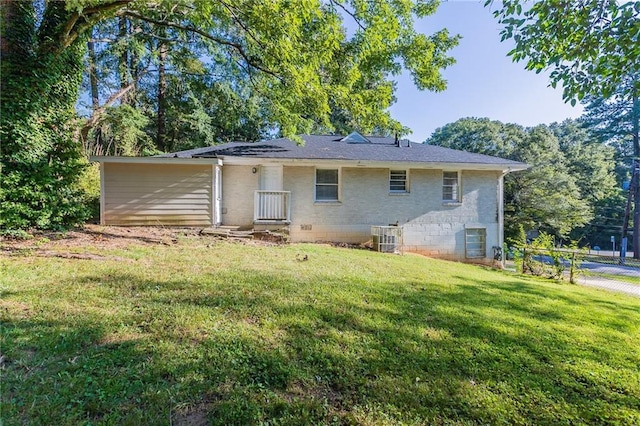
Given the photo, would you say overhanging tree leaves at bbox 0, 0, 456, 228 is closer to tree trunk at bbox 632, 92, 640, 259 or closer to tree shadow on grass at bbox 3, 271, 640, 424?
tree shadow on grass at bbox 3, 271, 640, 424

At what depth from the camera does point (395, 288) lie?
16.9ft

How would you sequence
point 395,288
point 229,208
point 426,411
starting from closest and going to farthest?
1. point 426,411
2. point 395,288
3. point 229,208

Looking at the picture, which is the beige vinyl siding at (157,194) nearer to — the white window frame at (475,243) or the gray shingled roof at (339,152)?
the gray shingled roof at (339,152)

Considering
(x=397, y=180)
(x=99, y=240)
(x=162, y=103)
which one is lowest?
(x=99, y=240)

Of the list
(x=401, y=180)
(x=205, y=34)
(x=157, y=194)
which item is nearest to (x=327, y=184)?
(x=401, y=180)

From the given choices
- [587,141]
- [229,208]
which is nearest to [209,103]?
[229,208]

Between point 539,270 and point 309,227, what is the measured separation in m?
8.06

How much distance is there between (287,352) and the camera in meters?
2.73

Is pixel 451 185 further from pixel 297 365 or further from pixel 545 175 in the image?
pixel 545 175

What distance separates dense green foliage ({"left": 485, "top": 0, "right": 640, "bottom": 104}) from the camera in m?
2.98

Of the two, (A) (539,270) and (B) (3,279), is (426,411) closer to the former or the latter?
(B) (3,279)

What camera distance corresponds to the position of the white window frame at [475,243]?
38.3ft

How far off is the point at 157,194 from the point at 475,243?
12412 mm

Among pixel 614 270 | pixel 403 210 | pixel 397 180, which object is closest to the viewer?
pixel 403 210
